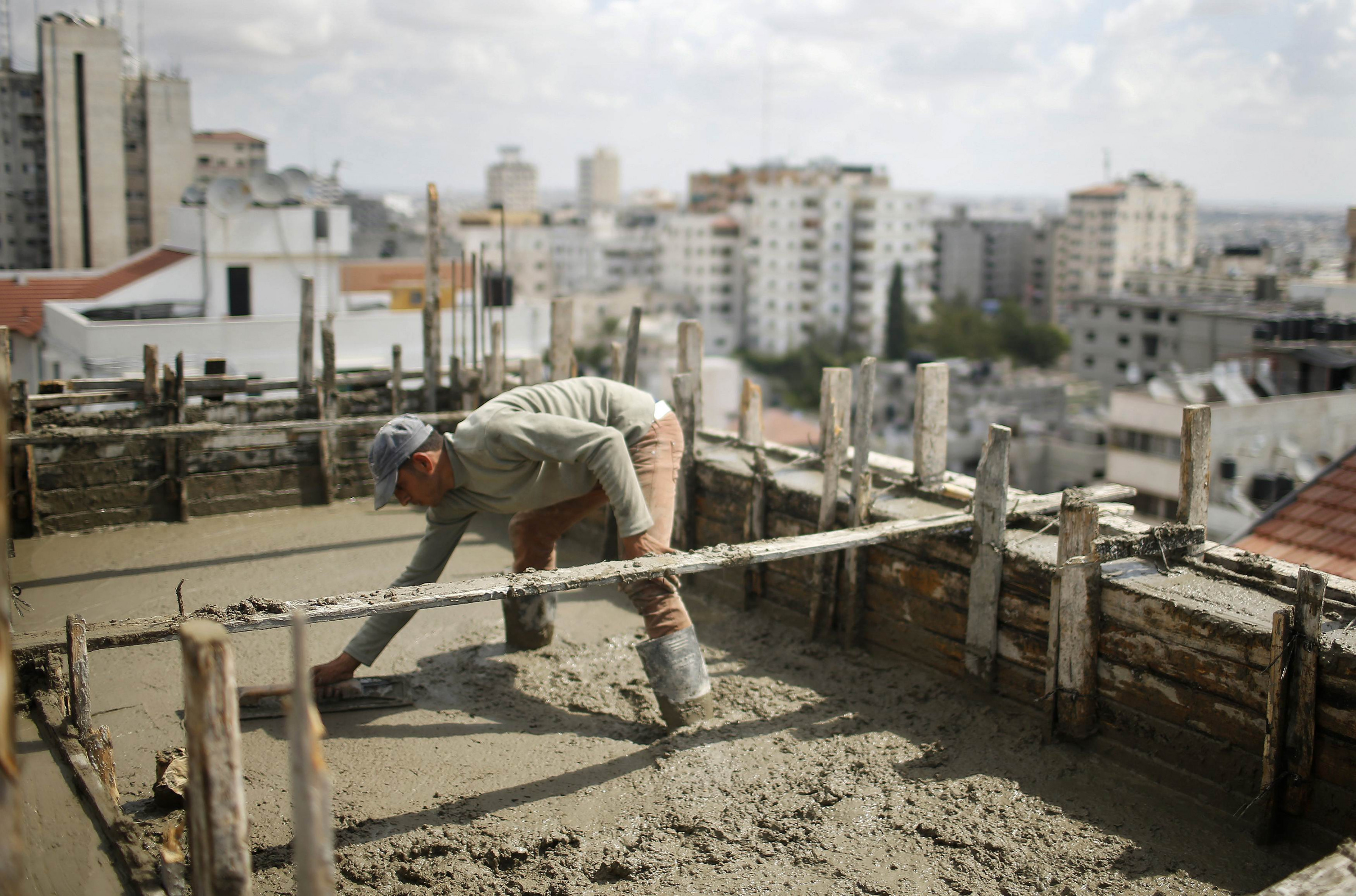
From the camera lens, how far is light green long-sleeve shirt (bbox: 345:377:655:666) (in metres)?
4.93

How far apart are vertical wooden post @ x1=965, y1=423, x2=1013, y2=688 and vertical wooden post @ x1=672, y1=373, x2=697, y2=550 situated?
242cm

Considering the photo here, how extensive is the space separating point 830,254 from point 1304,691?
72925mm

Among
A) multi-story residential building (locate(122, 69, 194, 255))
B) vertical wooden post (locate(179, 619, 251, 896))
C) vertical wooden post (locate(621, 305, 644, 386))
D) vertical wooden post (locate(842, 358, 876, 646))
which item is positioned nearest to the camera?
vertical wooden post (locate(179, 619, 251, 896))

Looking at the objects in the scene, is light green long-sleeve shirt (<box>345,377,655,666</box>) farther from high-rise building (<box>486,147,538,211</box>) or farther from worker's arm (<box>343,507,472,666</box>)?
high-rise building (<box>486,147,538,211</box>)

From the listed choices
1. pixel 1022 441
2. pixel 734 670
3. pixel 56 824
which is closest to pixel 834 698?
pixel 734 670

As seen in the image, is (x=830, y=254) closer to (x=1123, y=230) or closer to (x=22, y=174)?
(x=1123, y=230)

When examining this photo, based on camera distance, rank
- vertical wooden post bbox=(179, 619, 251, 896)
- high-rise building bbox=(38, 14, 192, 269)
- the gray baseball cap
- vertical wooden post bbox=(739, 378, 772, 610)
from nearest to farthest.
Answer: vertical wooden post bbox=(179, 619, 251, 896), the gray baseball cap, vertical wooden post bbox=(739, 378, 772, 610), high-rise building bbox=(38, 14, 192, 269)

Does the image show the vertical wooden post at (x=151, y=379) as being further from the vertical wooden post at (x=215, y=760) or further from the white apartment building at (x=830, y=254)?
the white apartment building at (x=830, y=254)

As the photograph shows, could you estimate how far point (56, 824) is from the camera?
385 cm

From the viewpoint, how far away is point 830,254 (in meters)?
74.9

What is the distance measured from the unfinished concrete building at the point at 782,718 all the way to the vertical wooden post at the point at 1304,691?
1cm

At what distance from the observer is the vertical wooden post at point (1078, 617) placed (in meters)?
4.68

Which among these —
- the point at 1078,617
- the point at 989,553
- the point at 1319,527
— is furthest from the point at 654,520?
the point at 1319,527

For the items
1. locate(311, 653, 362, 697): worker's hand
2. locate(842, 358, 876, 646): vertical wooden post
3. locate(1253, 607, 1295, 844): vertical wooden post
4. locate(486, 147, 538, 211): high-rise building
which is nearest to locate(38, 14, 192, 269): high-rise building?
locate(311, 653, 362, 697): worker's hand
